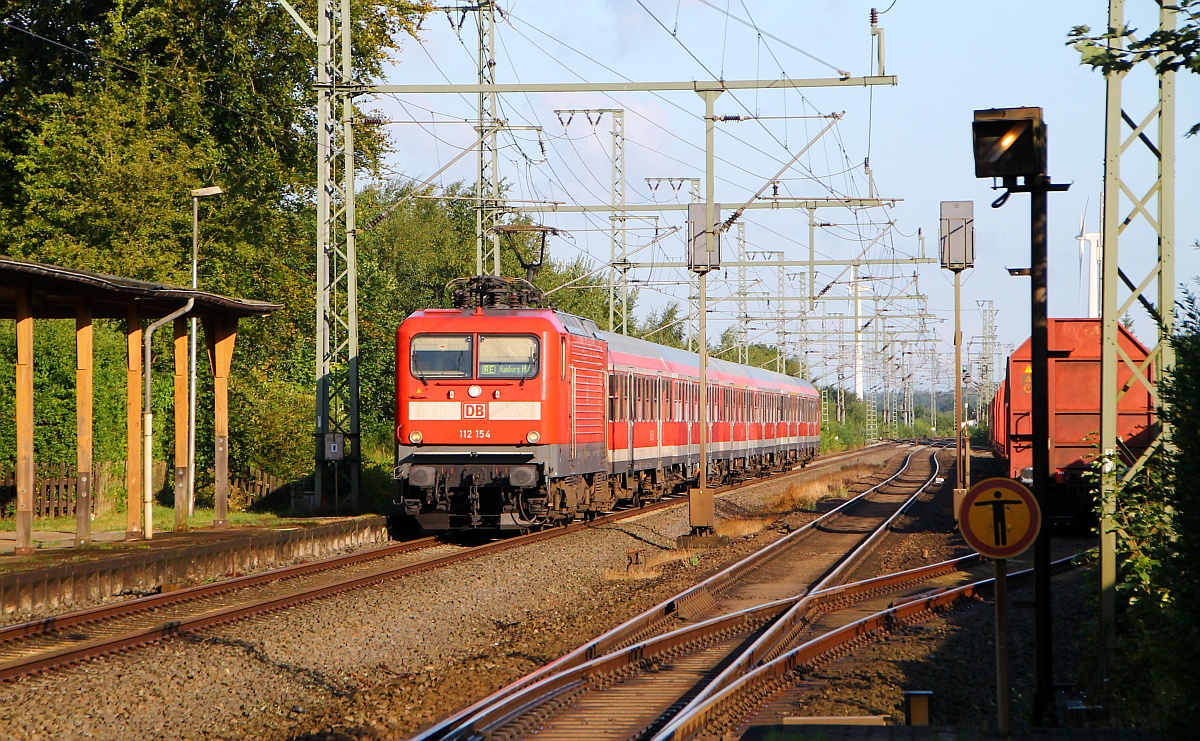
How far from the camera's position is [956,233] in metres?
22.1

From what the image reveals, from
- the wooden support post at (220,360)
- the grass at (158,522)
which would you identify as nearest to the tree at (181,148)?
the grass at (158,522)

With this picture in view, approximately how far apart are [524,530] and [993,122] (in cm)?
1355

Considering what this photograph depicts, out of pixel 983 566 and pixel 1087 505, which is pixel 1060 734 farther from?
pixel 1087 505

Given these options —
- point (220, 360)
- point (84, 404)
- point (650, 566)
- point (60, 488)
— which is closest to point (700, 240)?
point (650, 566)

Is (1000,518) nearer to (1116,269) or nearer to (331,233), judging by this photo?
(1116,269)

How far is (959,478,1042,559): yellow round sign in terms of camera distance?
6891mm

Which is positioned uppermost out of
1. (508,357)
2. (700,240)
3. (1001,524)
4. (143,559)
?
(700,240)

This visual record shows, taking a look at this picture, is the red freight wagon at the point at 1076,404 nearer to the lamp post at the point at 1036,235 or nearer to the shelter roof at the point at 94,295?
the lamp post at the point at 1036,235

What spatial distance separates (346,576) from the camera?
48.0ft

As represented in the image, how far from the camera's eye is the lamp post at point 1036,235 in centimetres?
811

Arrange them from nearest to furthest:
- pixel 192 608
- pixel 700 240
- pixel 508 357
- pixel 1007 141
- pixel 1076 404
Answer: pixel 1007 141, pixel 192 608, pixel 508 357, pixel 700 240, pixel 1076 404

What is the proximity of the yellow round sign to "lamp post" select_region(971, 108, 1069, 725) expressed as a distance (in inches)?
43.1

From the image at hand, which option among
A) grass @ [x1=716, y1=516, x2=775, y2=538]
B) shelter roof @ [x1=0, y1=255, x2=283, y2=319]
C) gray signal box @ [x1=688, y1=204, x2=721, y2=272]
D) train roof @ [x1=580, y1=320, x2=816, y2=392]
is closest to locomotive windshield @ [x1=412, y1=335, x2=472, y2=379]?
shelter roof @ [x1=0, y1=255, x2=283, y2=319]

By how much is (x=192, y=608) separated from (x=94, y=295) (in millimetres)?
5917
